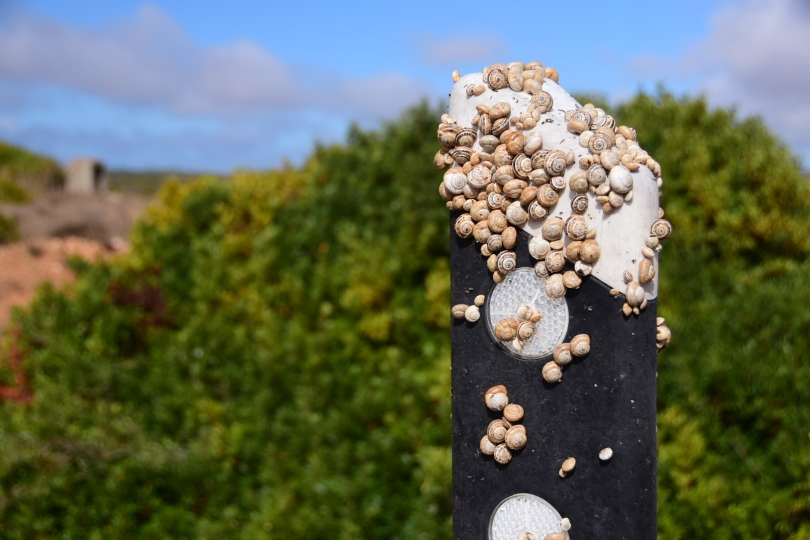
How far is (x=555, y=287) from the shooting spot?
5.38 feet

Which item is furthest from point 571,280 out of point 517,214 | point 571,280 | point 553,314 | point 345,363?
point 345,363

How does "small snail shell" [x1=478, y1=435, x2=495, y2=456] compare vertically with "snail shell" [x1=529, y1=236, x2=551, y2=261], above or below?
below

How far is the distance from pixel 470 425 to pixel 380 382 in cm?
253

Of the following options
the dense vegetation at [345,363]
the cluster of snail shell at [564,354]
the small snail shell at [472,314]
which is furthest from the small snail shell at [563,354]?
the dense vegetation at [345,363]

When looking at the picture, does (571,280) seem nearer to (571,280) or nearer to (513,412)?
(571,280)

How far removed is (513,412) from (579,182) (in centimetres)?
58

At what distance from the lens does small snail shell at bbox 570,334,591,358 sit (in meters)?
1.62

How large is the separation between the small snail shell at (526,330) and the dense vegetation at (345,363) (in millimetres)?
2000

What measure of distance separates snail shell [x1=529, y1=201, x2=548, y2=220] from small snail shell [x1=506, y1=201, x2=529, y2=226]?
16 millimetres

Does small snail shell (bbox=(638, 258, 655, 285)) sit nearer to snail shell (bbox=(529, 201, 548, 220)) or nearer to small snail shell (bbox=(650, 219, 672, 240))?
small snail shell (bbox=(650, 219, 672, 240))

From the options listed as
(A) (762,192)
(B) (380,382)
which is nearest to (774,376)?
(A) (762,192)

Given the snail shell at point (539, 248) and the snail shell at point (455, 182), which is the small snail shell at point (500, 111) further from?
the snail shell at point (539, 248)

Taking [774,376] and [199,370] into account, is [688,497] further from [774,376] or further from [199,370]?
[199,370]

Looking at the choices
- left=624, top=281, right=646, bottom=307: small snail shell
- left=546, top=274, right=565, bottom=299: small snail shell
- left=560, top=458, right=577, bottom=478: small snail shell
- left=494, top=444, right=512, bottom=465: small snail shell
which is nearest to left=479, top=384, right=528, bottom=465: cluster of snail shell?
left=494, top=444, right=512, bottom=465: small snail shell
